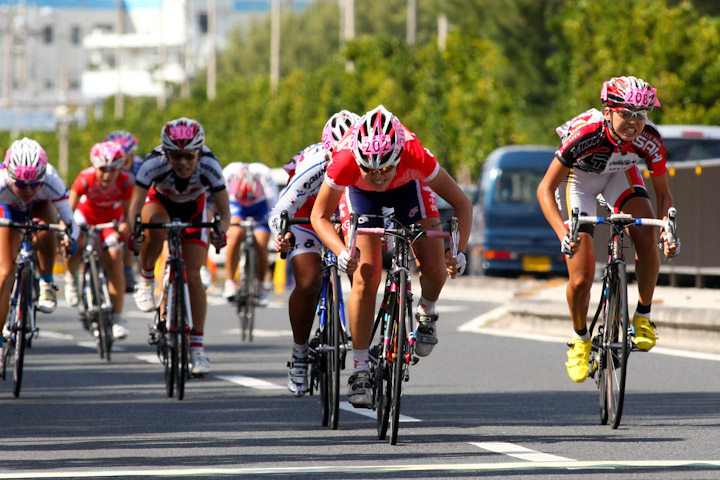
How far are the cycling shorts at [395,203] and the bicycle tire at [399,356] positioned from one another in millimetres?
639

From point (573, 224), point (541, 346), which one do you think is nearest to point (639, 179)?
point (573, 224)

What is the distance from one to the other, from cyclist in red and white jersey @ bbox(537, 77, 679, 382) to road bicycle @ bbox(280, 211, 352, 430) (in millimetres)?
1324

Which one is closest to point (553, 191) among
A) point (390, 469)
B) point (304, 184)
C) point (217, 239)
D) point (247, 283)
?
point (304, 184)

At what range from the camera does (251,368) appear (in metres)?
14.4

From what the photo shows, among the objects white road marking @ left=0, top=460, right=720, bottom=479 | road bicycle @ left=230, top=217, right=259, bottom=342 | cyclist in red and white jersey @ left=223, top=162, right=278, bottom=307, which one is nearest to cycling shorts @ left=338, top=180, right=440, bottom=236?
white road marking @ left=0, top=460, right=720, bottom=479

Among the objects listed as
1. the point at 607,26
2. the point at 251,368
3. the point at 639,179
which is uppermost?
the point at 607,26

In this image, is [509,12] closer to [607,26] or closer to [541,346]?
[607,26]

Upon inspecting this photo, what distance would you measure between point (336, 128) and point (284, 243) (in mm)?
754

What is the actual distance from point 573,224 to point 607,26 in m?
27.7

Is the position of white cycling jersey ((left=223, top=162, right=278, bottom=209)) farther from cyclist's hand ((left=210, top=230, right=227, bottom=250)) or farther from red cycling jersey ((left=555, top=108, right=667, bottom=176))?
red cycling jersey ((left=555, top=108, right=667, bottom=176))

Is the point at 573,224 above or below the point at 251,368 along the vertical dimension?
above

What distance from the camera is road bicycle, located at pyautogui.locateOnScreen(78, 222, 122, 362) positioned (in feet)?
50.2

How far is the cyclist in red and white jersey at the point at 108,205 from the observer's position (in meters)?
15.5

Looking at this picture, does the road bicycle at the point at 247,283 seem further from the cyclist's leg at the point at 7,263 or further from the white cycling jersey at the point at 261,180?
the cyclist's leg at the point at 7,263
